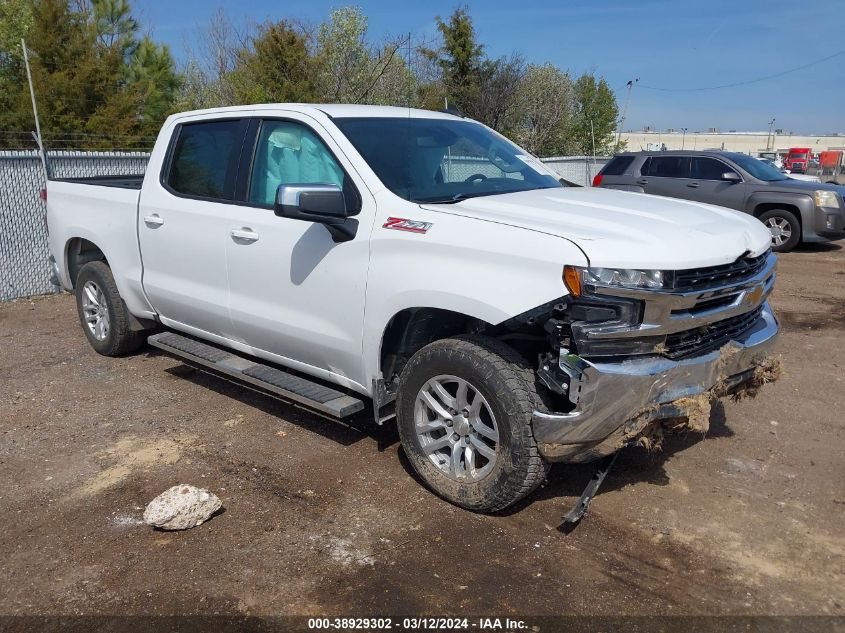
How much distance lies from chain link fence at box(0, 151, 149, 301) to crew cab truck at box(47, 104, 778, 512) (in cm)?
442

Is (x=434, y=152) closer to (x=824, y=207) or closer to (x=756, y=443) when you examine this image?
(x=756, y=443)

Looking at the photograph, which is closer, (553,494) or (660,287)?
(660,287)

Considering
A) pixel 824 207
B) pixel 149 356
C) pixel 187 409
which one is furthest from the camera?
pixel 824 207

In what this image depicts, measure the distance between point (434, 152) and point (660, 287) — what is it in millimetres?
1854

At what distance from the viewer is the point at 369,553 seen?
353cm

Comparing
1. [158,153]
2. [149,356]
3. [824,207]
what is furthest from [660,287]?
[824,207]

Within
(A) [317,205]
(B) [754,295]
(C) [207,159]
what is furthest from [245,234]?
(B) [754,295]

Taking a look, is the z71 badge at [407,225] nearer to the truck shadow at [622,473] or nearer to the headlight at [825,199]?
the truck shadow at [622,473]

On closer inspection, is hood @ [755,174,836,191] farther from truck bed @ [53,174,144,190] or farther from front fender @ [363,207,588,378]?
front fender @ [363,207,588,378]

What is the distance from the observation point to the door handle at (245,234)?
4.60 meters

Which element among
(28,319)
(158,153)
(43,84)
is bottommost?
(28,319)

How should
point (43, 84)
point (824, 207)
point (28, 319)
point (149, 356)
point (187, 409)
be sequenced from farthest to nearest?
point (43, 84), point (824, 207), point (28, 319), point (149, 356), point (187, 409)

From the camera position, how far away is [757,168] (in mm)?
13172

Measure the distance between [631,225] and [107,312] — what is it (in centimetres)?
457
